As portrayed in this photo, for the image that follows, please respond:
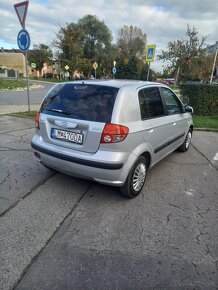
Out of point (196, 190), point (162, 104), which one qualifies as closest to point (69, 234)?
point (196, 190)

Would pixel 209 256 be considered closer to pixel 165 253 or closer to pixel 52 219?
pixel 165 253

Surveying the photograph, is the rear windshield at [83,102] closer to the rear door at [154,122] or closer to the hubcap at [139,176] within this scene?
the rear door at [154,122]

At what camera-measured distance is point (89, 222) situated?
285 cm

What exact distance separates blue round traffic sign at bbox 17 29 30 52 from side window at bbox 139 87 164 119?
5.29 m

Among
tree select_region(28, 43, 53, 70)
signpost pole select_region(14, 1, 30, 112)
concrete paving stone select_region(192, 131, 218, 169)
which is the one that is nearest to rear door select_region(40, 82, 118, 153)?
concrete paving stone select_region(192, 131, 218, 169)

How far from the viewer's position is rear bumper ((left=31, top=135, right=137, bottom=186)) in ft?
9.65

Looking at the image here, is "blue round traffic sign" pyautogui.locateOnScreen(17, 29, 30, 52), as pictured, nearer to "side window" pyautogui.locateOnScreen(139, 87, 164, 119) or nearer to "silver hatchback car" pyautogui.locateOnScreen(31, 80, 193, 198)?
"silver hatchback car" pyautogui.locateOnScreen(31, 80, 193, 198)

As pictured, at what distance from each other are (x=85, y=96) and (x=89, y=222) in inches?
64.2

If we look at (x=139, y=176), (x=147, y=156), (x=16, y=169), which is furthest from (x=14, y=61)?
Answer: (x=139, y=176)

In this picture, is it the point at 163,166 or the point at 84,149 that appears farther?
the point at 163,166

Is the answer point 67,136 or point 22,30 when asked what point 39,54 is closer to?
point 22,30

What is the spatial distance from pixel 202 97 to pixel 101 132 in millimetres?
8583

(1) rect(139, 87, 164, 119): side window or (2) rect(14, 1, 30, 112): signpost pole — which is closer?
(1) rect(139, 87, 164, 119): side window

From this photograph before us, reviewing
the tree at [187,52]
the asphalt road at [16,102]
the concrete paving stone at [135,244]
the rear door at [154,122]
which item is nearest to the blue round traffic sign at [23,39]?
the asphalt road at [16,102]
